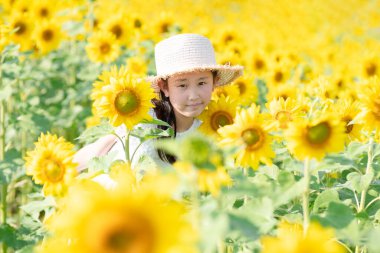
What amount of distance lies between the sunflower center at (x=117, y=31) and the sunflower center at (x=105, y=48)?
0.74 ft

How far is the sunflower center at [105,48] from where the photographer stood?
3613 millimetres

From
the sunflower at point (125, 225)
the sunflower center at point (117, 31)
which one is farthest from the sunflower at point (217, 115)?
the sunflower center at point (117, 31)

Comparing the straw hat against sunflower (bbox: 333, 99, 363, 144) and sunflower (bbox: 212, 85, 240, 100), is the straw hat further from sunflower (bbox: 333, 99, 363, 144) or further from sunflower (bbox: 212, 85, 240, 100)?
sunflower (bbox: 333, 99, 363, 144)

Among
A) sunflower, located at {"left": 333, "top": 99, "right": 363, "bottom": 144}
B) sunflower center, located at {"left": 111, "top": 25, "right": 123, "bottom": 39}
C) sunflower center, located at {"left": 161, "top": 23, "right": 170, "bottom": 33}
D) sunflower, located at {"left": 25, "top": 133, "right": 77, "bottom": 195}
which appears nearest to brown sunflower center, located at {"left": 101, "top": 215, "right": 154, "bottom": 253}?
sunflower, located at {"left": 25, "top": 133, "right": 77, "bottom": 195}

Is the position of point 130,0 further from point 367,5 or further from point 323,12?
point 367,5

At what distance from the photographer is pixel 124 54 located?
13.6 ft

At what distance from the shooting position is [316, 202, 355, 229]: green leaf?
127 centimetres


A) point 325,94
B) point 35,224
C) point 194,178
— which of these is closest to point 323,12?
point 325,94

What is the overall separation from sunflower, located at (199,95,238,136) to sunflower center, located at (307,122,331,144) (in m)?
0.88

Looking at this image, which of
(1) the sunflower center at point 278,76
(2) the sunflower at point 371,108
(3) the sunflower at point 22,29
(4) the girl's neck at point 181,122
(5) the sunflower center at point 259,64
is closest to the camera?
(2) the sunflower at point 371,108

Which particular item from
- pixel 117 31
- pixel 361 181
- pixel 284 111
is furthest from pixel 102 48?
pixel 361 181

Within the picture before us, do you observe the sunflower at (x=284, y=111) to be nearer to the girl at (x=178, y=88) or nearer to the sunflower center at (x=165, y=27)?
the girl at (x=178, y=88)

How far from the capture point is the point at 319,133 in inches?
52.9

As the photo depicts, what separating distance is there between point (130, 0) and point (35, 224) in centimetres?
820
